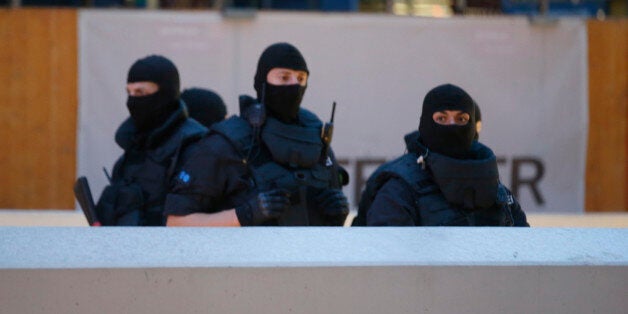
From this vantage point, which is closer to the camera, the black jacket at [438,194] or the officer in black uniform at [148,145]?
the black jacket at [438,194]

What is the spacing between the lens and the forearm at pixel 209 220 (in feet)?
15.6

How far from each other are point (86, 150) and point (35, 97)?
65 centimetres

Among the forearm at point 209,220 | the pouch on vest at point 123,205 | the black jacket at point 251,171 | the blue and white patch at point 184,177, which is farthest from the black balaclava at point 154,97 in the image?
the forearm at point 209,220

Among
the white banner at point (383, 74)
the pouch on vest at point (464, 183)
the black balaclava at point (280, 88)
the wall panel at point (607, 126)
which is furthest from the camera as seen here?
the wall panel at point (607, 126)

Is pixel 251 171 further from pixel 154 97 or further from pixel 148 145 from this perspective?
pixel 154 97

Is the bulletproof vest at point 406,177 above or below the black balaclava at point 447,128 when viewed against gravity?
below

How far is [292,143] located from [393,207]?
2.22 feet

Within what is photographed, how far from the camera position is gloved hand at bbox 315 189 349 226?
4.96 meters

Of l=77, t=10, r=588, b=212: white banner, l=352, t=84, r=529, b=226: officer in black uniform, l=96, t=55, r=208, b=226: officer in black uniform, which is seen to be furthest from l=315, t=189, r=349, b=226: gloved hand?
l=77, t=10, r=588, b=212: white banner

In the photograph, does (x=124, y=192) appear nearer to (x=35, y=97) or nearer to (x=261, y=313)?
(x=261, y=313)

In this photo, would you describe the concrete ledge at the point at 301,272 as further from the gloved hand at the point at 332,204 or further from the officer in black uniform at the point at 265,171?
the gloved hand at the point at 332,204

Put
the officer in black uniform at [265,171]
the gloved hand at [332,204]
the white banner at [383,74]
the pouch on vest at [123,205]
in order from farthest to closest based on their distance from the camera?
the white banner at [383,74]
the pouch on vest at [123,205]
the gloved hand at [332,204]
the officer in black uniform at [265,171]

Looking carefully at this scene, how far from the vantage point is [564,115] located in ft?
36.5

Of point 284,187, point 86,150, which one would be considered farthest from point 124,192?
point 86,150
